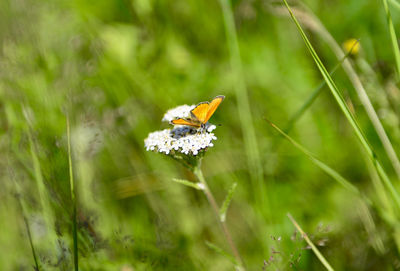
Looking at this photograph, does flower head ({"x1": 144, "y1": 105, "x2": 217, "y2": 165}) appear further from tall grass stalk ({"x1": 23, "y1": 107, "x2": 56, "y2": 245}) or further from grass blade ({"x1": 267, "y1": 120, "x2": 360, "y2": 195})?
tall grass stalk ({"x1": 23, "y1": 107, "x2": 56, "y2": 245})

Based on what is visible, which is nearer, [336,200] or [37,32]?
[336,200]

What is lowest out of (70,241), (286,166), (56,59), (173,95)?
(70,241)

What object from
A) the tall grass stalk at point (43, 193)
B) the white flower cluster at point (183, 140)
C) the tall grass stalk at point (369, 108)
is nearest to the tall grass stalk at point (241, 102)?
the white flower cluster at point (183, 140)

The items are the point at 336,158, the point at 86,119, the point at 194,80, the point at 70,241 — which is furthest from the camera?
the point at 194,80

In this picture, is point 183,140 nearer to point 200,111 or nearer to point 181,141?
point 181,141

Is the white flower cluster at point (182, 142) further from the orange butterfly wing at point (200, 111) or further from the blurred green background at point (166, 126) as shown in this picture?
the blurred green background at point (166, 126)

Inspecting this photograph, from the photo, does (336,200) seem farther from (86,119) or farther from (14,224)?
(14,224)

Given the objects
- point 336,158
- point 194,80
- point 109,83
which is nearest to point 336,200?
point 336,158
